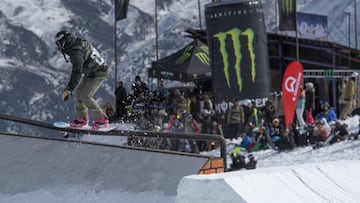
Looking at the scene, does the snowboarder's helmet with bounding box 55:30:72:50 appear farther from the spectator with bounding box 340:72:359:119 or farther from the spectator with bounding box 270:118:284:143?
the spectator with bounding box 340:72:359:119

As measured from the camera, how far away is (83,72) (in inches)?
355

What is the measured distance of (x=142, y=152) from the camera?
7.19 metres

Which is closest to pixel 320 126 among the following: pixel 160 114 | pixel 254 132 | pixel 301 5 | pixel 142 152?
pixel 254 132

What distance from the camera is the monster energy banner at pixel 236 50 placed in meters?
20.1

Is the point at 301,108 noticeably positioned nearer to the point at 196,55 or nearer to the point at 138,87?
the point at 138,87

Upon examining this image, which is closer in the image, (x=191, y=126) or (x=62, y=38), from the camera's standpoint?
(x=62, y=38)

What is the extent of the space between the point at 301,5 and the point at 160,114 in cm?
11488

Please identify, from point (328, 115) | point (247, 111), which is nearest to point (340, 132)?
point (328, 115)

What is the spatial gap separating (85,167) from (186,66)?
49.8 feet

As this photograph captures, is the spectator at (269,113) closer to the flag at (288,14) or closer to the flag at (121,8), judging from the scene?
the flag at (288,14)

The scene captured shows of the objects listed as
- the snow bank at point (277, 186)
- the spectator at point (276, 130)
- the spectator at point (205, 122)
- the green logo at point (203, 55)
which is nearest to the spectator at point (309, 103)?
the spectator at point (276, 130)

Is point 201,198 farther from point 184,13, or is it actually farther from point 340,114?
point 184,13

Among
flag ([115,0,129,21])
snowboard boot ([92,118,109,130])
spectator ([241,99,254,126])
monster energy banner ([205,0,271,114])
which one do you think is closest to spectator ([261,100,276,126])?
spectator ([241,99,254,126])

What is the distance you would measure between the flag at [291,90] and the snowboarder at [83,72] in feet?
27.0
